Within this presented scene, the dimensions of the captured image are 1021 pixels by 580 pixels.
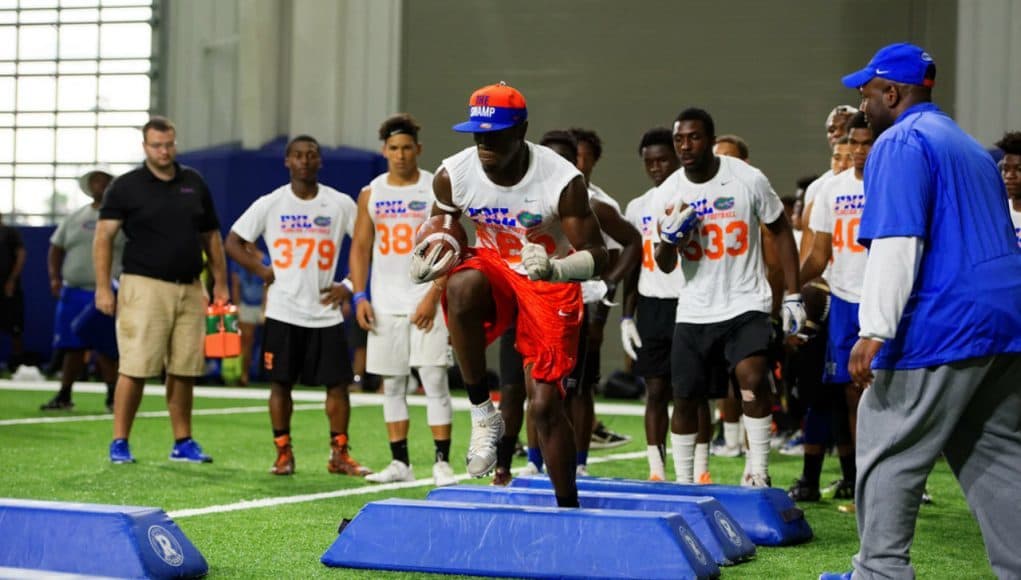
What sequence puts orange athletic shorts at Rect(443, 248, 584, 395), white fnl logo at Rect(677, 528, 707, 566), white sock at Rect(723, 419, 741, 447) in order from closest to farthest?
white fnl logo at Rect(677, 528, 707, 566) → orange athletic shorts at Rect(443, 248, 584, 395) → white sock at Rect(723, 419, 741, 447)

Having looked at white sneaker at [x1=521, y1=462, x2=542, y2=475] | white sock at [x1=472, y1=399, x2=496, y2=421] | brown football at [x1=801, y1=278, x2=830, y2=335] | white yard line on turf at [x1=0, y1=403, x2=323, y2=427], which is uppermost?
brown football at [x1=801, y1=278, x2=830, y2=335]

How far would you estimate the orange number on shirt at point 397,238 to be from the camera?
935 centimetres

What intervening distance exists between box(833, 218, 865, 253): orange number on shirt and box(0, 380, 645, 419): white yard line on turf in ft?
24.5

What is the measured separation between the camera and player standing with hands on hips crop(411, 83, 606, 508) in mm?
5965

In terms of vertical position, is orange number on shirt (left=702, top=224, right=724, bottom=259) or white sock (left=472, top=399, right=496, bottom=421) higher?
orange number on shirt (left=702, top=224, right=724, bottom=259)

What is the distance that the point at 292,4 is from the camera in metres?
21.6

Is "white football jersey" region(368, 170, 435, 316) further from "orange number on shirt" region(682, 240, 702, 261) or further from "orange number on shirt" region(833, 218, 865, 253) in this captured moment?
"orange number on shirt" region(833, 218, 865, 253)

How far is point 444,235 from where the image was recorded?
608 centimetres

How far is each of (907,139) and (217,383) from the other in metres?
16.0

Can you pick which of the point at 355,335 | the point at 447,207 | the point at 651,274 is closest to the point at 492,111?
the point at 447,207

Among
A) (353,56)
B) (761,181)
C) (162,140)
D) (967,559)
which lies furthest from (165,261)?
(353,56)

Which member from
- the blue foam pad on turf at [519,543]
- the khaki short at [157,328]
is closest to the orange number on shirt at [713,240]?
the blue foam pad on turf at [519,543]

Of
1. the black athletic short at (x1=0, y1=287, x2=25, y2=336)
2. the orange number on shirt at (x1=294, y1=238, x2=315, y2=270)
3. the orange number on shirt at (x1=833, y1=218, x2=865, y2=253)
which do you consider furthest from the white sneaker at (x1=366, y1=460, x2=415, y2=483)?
the black athletic short at (x1=0, y1=287, x2=25, y2=336)

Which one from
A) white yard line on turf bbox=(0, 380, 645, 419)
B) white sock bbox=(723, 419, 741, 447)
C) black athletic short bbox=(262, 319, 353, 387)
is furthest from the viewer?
white yard line on turf bbox=(0, 380, 645, 419)
